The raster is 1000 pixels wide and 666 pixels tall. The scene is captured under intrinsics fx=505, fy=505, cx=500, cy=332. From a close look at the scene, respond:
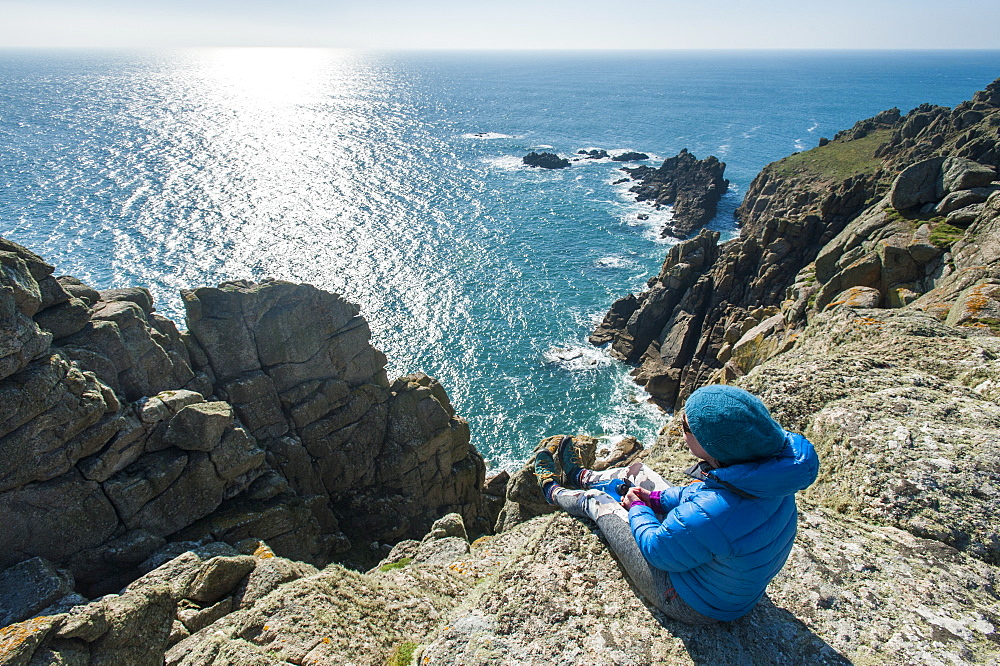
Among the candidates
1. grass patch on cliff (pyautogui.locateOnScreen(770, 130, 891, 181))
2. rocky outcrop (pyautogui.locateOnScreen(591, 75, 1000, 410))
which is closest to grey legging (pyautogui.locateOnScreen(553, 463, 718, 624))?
rocky outcrop (pyautogui.locateOnScreen(591, 75, 1000, 410))

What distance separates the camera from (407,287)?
220 feet

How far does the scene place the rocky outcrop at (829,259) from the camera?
67.5 ft

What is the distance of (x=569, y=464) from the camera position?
9461 millimetres

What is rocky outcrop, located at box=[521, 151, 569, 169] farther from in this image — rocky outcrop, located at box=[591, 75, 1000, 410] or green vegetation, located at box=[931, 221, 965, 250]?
green vegetation, located at box=[931, 221, 965, 250]

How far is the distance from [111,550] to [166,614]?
9771mm

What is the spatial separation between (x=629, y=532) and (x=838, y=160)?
113 meters

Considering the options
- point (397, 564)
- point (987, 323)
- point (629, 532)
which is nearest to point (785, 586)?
point (629, 532)

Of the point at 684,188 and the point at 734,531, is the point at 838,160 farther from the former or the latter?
the point at 734,531

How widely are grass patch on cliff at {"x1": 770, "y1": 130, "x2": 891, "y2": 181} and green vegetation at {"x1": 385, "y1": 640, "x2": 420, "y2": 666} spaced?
10034 cm

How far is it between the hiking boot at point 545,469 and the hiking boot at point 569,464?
0.77 ft

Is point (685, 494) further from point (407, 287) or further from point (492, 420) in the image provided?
point (407, 287)

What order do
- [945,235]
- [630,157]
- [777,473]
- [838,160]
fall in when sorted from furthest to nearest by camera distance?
1. [630,157]
2. [838,160]
3. [945,235]
4. [777,473]

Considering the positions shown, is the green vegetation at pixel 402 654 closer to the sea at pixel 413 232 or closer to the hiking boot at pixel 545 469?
the hiking boot at pixel 545 469

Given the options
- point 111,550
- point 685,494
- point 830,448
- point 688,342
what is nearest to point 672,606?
point 685,494
